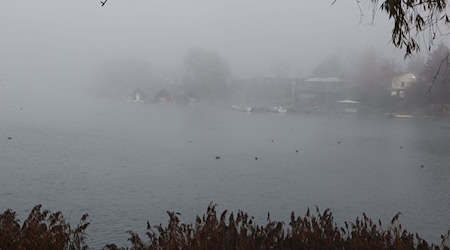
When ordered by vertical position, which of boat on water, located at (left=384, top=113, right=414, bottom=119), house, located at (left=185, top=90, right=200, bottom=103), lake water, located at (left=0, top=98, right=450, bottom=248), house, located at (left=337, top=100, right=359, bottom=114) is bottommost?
lake water, located at (left=0, top=98, right=450, bottom=248)

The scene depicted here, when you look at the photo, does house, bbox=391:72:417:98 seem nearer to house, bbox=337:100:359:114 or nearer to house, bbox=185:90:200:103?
house, bbox=337:100:359:114

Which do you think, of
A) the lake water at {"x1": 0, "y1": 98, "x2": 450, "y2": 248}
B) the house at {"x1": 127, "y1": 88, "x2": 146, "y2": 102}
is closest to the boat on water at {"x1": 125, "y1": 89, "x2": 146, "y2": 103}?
the house at {"x1": 127, "y1": 88, "x2": 146, "y2": 102}

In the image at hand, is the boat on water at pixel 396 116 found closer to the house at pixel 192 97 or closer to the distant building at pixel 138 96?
the house at pixel 192 97

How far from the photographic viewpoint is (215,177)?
22.5 m

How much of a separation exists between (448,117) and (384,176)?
47456 mm

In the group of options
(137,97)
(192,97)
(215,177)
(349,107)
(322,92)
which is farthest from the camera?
(137,97)

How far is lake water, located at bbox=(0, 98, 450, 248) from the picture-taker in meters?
15.7

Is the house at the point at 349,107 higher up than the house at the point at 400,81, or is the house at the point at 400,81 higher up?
the house at the point at 400,81

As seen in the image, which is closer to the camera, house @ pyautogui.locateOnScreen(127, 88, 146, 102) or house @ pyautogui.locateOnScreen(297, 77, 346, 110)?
house @ pyautogui.locateOnScreen(297, 77, 346, 110)

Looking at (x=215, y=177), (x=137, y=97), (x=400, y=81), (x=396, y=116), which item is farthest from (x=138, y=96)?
(x=215, y=177)

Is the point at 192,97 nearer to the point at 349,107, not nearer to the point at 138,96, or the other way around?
the point at 138,96

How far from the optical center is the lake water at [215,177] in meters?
→ 15.7

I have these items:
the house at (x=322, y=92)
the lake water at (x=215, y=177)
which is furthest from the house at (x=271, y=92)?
the lake water at (x=215, y=177)

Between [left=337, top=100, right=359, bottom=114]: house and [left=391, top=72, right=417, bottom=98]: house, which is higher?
[left=391, top=72, right=417, bottom=98]: house
